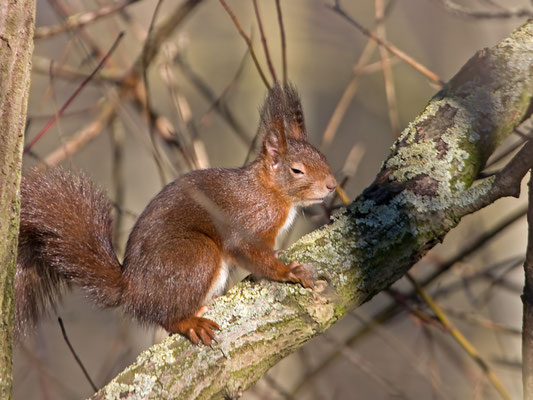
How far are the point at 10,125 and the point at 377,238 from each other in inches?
31.8

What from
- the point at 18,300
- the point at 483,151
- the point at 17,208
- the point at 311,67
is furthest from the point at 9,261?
the point at 311,67

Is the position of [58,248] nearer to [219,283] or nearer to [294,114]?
[219,283]

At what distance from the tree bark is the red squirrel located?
1.52 feet

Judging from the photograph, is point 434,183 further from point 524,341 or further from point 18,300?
point 18,300

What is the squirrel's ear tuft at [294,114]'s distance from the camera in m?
1.93

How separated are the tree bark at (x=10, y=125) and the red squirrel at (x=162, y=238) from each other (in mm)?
463

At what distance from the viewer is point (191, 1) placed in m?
2.45

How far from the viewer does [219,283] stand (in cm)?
182

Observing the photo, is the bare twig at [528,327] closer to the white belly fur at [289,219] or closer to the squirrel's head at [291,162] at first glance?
the squirrel's head at [291,162]

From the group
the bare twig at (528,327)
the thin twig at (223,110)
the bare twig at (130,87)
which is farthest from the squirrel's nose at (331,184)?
the bare twig at (130,87)

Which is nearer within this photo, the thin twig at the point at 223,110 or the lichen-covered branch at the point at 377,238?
the lichen-covered branch at the point at 377,238

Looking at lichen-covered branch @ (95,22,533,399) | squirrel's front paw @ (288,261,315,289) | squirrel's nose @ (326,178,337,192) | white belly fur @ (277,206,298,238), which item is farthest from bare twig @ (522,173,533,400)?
white belly fur @ (277,206,298,238)

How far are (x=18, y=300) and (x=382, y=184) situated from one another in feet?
3.38

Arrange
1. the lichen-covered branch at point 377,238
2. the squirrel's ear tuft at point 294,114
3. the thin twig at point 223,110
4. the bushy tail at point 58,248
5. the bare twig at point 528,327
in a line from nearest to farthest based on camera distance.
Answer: the lichen-covered branch at point 377,238, the bare twig at point 528,327, the bushy tail at point 58,248, the squirrel's ear tuft at point 294,114, the thin twig at point 223,110
